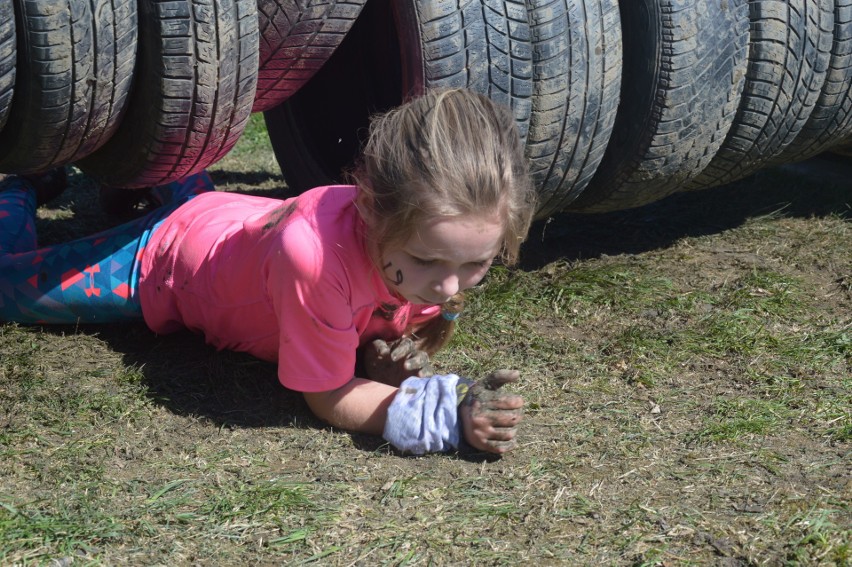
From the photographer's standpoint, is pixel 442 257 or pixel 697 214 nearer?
pixel 442 257

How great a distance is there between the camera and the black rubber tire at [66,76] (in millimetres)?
2861

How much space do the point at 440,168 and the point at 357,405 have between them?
76cm

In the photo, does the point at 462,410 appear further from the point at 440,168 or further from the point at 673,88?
the point at 673,88

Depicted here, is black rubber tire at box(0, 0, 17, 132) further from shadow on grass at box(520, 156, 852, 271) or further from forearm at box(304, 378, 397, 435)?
shadow on grass at box(520, 156, 852, 271)

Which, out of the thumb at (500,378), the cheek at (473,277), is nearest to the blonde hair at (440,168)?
the cheek at (473,277)

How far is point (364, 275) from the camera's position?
289 cm

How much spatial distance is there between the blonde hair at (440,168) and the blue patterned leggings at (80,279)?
1175 millimetres

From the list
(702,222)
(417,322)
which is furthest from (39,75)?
(702,222)

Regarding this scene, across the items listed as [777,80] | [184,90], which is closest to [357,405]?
[184,90]

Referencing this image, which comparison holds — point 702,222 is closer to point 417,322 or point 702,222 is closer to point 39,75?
point 417,322

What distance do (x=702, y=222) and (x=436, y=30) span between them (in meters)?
2.11

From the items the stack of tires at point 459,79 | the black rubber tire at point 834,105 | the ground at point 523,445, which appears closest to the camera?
the ground at point 523,445

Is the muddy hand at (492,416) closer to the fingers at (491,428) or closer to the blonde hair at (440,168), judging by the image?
the fingers at (491,428)

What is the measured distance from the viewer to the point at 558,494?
105 inches
